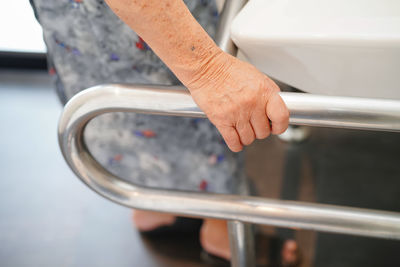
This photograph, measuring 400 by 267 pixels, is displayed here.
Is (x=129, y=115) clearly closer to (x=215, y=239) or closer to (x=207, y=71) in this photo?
(x=207, y=71)

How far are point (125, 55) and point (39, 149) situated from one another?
35.4 inches

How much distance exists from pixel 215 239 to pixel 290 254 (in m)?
0.18

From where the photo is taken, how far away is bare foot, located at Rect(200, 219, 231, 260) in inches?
37.6

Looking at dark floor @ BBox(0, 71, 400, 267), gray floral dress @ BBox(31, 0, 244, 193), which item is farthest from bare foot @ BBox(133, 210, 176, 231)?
gray floral dress @ BBox(31, 0, 244, 193)

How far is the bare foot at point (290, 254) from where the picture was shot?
929 millimetres

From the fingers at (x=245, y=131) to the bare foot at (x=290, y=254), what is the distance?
63cm

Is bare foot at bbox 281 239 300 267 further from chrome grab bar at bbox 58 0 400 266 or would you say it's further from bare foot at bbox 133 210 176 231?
chrome grab bar at bbox 58 0 400 266

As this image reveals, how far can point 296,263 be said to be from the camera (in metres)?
0.93

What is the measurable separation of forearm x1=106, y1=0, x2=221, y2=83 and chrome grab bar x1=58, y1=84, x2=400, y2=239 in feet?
0.14

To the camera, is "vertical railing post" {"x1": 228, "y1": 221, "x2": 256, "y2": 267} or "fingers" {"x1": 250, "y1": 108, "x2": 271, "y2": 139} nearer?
"fingers" {"x1": 250, "y1": 108, "x2": 271, "y2": 139}

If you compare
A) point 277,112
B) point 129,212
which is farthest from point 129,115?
point 129,212

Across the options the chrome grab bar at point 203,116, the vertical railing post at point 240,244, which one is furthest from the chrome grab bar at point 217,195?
the vertical railing post at point 240,244

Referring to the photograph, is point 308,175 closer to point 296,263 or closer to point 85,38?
point 296,263

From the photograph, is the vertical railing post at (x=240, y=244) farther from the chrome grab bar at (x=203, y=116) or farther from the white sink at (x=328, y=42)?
the white sink at (x=328, y=42)
